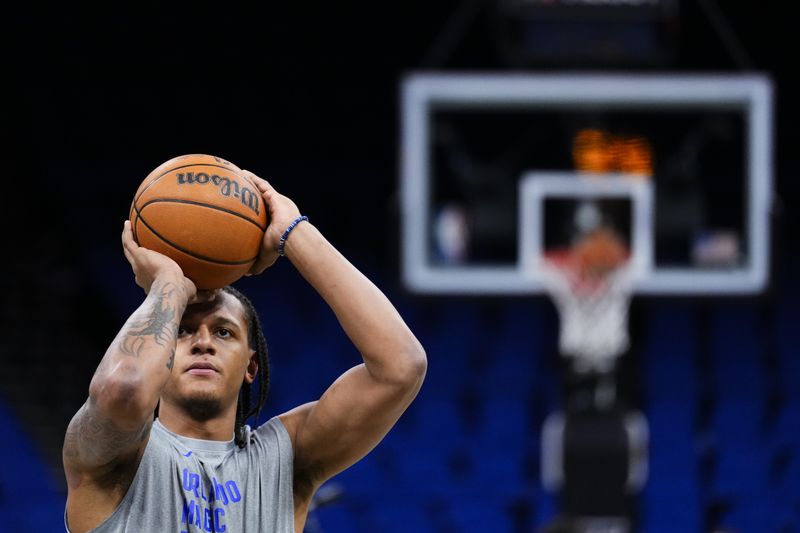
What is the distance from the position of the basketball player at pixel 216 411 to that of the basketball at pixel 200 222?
46 mm

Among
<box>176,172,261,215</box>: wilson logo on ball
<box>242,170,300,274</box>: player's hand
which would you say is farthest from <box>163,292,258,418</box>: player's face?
<box>176,172,261,215</box>: wilson logo on ball

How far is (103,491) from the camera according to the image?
8.05ft

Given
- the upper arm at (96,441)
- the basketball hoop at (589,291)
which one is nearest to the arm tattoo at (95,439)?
the upper arm at (96,441)

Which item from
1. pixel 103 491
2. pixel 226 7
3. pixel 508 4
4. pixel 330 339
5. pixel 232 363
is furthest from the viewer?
pixel 226 7

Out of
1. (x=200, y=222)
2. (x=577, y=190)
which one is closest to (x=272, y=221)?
(x=200, y=222)

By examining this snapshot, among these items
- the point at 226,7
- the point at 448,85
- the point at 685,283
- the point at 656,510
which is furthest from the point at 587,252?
the point at 226,7

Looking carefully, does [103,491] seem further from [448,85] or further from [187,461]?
[448,85]

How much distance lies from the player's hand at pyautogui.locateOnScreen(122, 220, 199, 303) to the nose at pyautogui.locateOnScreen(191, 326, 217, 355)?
8cm

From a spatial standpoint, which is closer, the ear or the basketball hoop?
the ear

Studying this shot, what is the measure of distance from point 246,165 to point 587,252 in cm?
476

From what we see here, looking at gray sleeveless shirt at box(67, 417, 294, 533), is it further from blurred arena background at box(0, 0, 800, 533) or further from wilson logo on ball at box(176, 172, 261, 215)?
blurred arena background at box(0, 0, 800, 533)

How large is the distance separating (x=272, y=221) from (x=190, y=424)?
45cm

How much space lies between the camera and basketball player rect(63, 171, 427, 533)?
2.39m

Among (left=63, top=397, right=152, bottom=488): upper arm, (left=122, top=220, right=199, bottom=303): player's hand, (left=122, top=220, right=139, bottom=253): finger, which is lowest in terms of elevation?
(left=63, top=397, right=152, bottom=488): upper arm
